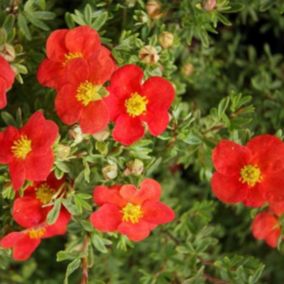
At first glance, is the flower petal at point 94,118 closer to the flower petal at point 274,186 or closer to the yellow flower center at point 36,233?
the yellow flower center at point 36,233

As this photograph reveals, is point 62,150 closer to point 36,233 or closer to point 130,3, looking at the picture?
point 36,233

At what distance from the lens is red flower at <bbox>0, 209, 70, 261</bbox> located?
59.7 inches

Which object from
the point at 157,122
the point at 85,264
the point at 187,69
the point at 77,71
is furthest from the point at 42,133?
the point at 187,69

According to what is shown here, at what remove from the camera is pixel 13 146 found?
1.42 meters

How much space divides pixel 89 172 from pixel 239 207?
0.76 meters

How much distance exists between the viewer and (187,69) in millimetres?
1935

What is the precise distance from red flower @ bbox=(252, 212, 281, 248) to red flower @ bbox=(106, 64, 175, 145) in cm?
50

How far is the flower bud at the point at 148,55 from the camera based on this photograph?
56.7 inches

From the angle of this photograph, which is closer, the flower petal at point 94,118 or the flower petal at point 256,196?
the flower petal at point 94,118

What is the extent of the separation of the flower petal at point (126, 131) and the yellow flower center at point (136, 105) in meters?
0.02

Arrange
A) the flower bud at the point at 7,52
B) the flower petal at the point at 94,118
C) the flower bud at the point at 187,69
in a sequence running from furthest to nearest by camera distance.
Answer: the flower bud at the point at 187,69 → the flower bud at the point at 7,52 → the flower petal at the point at 94,118

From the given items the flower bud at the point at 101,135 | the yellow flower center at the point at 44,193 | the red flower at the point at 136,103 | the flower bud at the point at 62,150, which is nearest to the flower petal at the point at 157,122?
the red flower at the point at 136,103

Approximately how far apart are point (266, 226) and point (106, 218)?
51 cm

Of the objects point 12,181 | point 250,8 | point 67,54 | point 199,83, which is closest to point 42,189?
point 12,181
